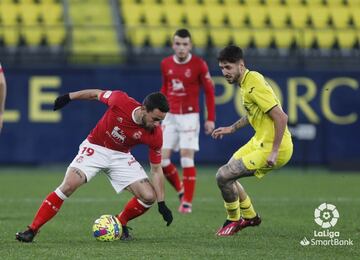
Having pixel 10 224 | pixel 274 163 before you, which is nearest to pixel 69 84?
pixel 10 224

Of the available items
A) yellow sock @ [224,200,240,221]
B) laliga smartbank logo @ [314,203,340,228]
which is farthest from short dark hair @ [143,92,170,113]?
laliga smartbank logo @ [314,203,340,228]

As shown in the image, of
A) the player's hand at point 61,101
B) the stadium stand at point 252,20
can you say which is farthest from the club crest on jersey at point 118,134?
the stadium stand at point 252,20

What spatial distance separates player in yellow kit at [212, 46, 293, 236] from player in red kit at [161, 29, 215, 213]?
2.70 metres

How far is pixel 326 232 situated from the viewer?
10531 millimetres

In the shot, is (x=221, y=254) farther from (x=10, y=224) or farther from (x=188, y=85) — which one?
(x=188, y=85)

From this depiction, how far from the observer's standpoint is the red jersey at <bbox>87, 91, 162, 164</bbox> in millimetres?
9953

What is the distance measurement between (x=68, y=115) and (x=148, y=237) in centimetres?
957

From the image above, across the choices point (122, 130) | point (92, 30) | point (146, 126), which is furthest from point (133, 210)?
point (92, 30)

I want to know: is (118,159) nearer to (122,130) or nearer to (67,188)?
(122,130)

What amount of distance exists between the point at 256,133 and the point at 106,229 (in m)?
1.87

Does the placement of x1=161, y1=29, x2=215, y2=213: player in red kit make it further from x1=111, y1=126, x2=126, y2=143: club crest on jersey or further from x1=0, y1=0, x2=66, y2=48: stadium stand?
x1=0, y1=0, x2=66, y2=48: stadium stand

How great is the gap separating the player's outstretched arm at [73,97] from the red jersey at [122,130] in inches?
3.5

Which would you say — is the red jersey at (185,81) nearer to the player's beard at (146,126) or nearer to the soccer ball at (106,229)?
the player's beard at (146,126)

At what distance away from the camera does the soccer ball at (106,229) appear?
9.91 meters
